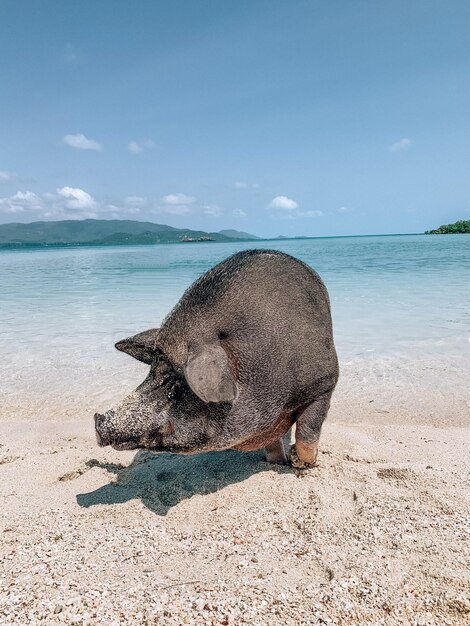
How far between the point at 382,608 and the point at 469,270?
22.2 m

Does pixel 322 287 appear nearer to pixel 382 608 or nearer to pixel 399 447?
pixel 399 447

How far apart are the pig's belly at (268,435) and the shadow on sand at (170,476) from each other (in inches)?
25.2

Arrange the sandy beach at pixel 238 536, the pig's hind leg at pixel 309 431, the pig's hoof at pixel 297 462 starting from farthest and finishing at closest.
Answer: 1. the pig's hoof at pixel 297 462
2. the pig's hind leg at pixel 309 431
3. the sandy beach at pixel 238 536

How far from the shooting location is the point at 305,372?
3467 mm

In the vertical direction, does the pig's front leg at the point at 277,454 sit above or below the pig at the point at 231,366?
below

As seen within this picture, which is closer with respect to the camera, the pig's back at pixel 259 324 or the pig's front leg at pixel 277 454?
the pig's back at pixel 259 324

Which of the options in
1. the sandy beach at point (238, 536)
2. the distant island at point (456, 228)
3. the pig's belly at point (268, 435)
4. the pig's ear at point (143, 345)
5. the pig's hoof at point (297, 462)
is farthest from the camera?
the distant island at point (456, 228)

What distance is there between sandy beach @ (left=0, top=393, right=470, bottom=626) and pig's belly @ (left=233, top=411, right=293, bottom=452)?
0.47 m

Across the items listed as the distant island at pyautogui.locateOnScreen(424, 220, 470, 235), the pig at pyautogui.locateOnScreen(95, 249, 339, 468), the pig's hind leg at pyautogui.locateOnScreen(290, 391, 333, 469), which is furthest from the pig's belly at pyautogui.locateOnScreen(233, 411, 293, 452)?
the distant island at pyautogui.locateOnScreen(424, 220, 470, 235)

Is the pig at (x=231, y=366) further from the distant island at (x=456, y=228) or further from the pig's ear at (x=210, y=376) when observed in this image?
the distant island at (x=456, y=228)

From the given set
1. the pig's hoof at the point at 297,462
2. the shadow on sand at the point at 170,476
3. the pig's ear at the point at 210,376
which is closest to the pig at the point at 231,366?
the pig's ear at the point at 210,376

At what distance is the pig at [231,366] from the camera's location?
121 inches

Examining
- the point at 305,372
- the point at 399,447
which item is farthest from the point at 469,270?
the point at 305,372

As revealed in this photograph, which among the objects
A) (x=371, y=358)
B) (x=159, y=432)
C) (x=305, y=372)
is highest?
(x=305, y=372)
